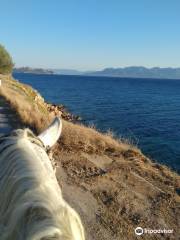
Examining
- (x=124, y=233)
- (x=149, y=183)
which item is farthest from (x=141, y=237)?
(x=149, y=183)

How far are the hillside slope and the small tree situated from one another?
55323 mm

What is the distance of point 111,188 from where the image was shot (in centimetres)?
975

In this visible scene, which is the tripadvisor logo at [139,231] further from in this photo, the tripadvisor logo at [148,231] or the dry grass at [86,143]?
the dry grass at [86,143]

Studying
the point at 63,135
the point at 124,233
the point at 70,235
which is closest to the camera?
the point at 70,235

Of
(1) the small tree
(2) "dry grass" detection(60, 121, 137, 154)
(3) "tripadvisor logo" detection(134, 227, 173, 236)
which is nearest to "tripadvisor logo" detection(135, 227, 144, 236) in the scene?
(3) "tripadvisor logo" detection(134, 227, 173, 236)

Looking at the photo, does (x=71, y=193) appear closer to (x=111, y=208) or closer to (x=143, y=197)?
(x=111, y=208)

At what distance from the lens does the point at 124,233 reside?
7730mm

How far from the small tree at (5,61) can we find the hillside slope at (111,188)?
5532 cm

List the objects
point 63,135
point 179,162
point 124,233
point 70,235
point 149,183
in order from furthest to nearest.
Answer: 1. point 179,162
2. point 63,135
3. point 149,183
4. point 124,233
5. point 70,235

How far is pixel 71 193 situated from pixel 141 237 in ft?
6.68

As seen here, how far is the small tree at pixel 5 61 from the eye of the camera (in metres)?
67.4

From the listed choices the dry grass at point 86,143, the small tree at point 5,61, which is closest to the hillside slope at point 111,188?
the dry grass at point 86,143

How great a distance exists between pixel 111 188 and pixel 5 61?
61704 millimetres

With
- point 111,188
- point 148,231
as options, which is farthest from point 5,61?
point 148,231
